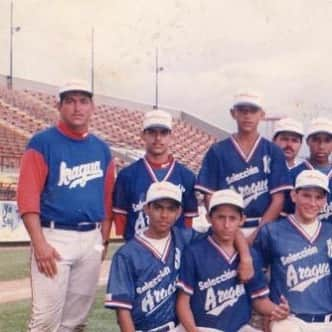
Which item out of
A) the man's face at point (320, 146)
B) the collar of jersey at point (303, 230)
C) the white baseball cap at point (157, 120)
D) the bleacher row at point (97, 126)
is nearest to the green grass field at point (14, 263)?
the bleacher row at point (97, 126)

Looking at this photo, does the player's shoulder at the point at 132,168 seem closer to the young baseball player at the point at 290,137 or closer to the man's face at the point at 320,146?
the man's face at the point at 320,146

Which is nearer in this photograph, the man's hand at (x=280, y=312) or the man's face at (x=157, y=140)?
the man's hand at (x=280, y=312)

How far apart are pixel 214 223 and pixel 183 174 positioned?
0.52m

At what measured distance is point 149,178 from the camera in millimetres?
4371

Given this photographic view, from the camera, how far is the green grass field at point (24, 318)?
650cm

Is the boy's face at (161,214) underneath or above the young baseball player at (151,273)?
above

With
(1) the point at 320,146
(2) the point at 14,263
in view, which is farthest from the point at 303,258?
(2) the point at 14,263

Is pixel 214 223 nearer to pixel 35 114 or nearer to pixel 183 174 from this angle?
pixel 183 174

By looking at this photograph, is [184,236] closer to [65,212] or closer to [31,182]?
[65,212]

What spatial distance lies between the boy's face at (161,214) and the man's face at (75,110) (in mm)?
698

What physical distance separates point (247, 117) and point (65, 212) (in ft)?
4.24

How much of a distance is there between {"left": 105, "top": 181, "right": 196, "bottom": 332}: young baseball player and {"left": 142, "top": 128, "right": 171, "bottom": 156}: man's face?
0.37m

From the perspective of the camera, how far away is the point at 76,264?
167 inches

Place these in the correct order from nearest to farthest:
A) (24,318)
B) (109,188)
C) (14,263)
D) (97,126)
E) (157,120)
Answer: (157,120), (109,188), (24,318), (14,263), (97,126)
